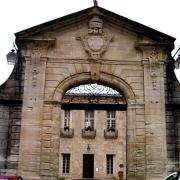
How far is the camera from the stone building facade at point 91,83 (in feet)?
34.8

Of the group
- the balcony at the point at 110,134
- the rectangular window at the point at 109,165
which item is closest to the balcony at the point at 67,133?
the balcony at the point at 110,134

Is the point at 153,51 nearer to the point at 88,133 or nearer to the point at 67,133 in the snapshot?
the point at 88,133

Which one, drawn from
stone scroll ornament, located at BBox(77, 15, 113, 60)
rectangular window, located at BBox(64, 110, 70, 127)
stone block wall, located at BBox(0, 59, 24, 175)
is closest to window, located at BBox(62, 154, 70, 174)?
rectangular window, located at BBox(64, 110, 70, 127)

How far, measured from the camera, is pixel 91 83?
11.4 metres

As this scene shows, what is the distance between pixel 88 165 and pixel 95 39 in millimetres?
17067

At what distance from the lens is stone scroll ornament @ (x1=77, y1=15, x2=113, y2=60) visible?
1140 cm

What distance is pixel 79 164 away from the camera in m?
26.8

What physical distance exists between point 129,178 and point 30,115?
130 inches

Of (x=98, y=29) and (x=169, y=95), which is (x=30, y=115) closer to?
(x=98, y=29)

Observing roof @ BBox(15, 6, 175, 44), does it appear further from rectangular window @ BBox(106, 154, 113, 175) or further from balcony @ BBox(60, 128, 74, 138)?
rectangular window @ BBox(106, 154, 113, 175)

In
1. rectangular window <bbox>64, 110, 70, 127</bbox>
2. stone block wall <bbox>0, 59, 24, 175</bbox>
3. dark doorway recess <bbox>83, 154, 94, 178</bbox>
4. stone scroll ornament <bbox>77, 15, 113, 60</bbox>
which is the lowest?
dark doorway recess <bbox>83, 154, 94, 178</bbox>

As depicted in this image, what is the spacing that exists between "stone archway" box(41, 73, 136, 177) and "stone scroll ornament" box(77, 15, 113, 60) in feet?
2.41

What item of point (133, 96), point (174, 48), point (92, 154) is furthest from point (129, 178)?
point (92, 154)

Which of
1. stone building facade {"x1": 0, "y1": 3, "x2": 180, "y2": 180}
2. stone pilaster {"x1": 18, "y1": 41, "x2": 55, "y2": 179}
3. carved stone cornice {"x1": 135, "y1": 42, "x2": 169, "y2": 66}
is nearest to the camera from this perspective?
stone pilaster {"x1": 18, "y1": 41, "x2": 55, "y2": 179}
